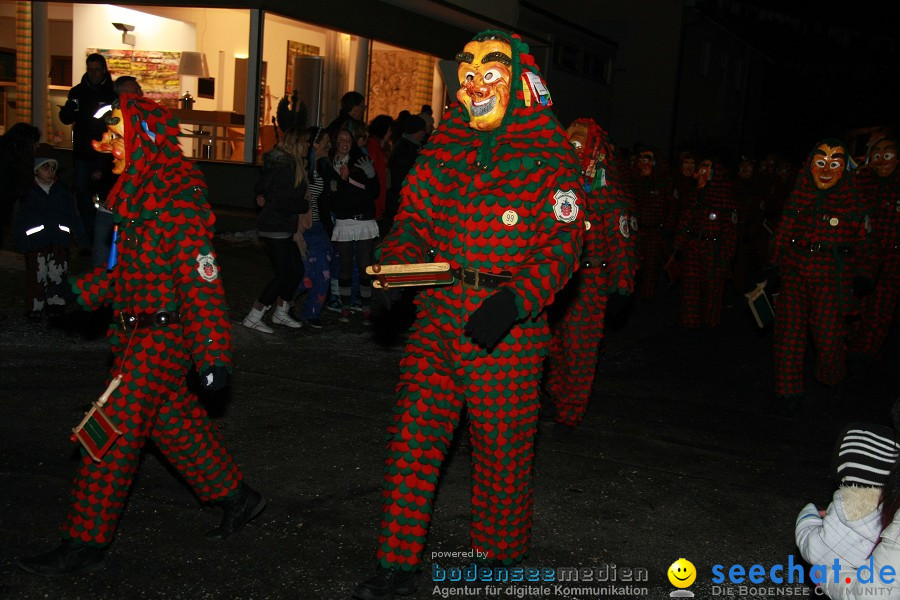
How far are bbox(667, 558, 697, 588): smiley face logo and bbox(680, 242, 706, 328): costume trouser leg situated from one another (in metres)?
7.10

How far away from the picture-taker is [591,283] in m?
6.46

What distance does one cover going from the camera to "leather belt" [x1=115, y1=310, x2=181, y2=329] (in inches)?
166

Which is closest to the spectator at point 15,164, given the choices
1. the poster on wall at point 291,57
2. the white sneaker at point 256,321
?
the white sneaker at point 256,321

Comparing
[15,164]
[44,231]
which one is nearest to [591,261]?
[44,231]

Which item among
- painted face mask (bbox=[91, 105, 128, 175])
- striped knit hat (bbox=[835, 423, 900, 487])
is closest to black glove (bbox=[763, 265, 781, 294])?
striped knit hat (bbox=[835, 423, 900, 487])

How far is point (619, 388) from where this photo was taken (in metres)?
8.36

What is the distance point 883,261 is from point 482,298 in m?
7.12

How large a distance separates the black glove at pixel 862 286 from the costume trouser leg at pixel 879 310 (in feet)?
7.15

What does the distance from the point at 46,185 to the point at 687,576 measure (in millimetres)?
6512

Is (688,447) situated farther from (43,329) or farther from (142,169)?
(43,329)

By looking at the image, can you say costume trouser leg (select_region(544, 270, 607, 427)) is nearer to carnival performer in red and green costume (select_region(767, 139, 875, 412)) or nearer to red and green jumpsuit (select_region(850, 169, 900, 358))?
carnival performer in red and green costume (select_region(767, 139, 875, 412))

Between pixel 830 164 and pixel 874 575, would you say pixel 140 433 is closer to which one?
pixel 874 575

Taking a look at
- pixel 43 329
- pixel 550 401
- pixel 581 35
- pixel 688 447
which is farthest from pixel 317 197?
pixel 581 35

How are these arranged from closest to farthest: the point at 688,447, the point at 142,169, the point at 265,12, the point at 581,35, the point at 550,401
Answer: the point at 142,169, the point at 688,447, the point at 550,401, the point at 265,12, the point at 581,35
